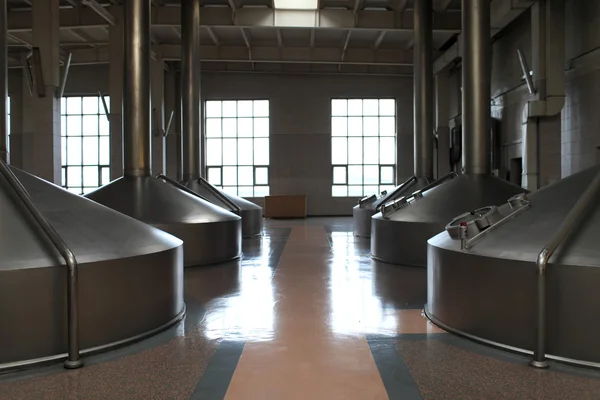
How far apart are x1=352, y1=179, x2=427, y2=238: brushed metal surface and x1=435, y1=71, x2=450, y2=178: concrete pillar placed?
7.76 m

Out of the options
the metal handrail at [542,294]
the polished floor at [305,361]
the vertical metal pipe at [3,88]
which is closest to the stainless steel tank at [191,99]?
the polished floor at [305,361]

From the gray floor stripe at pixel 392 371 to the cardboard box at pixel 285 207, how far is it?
1697cm

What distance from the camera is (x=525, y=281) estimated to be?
12.7 ft

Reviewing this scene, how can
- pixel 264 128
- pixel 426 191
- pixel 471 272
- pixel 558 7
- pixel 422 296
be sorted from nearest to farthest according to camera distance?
pixel 471 272 → pixel 422 296 → pixel 426 191 → pixel 558 7 → pixel 264 128

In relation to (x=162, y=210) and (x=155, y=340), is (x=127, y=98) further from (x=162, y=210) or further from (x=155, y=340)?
(x=155, y=340)

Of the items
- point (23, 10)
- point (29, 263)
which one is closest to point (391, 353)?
point (29, 263)

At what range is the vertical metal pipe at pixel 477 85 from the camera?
811cm

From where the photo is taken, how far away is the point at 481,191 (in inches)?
316

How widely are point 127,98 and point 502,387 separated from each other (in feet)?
22.4

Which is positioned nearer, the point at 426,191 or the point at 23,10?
the point at 426,191

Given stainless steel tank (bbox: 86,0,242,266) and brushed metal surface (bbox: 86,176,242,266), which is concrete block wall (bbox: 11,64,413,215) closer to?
brushed metal surface (bbox: 86,176,242,266)

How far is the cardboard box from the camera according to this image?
21297mm

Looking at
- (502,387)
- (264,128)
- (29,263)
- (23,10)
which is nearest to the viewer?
(502,387)

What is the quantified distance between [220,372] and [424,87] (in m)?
10.4
